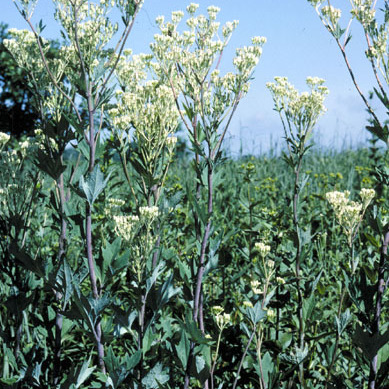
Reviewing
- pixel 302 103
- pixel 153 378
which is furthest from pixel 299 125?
pixel 153 378

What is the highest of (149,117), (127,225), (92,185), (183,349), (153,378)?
(149,117)

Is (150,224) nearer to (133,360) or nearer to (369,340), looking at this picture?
(133,360)

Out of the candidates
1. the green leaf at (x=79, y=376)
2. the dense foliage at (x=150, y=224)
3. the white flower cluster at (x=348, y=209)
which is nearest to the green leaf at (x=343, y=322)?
the dense foliage at (x=150, y=224)

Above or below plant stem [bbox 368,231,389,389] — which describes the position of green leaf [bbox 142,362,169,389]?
below

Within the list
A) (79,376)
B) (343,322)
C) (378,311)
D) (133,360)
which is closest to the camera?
(133,360)

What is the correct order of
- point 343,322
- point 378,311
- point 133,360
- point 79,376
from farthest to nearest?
1. point 343,322
2. point 378,311
3. point 79,376
4. point 133,360

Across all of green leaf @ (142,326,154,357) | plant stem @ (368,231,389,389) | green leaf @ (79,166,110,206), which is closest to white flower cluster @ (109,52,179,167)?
green leaf @ (79,166,110,206)

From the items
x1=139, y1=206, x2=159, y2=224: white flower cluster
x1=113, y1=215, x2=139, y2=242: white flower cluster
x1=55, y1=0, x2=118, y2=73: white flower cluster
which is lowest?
x1=113, y1=215, x2=139, y2=242: white flower cluster

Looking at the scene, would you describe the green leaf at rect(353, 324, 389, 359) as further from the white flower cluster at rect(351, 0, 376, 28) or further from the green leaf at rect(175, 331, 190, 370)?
the white flower cluster at rect(351, 0, 376, 28)

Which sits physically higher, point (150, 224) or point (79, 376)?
point (150, 224)

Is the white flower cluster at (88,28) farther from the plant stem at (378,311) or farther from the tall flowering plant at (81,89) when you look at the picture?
the plant stem at (378,311)

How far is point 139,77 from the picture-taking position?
7.96 ft

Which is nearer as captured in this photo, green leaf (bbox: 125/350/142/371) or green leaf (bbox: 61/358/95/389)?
green leaf (bbox: 125/350/142/371)

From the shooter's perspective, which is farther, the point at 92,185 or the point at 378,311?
the point at 378,311
